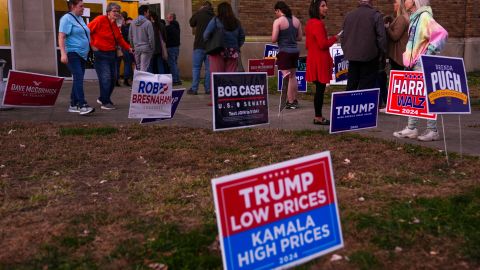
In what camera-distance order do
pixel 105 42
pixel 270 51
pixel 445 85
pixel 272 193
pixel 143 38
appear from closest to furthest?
pixel 272 193 < pixel 445 85 < pixel 105 42 < pixel 143 38 < pixel 270 51

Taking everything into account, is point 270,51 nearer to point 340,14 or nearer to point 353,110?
point 340,14

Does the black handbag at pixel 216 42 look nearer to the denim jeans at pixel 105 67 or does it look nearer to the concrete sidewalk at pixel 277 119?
the concrete sidewalk at pixel 277 119

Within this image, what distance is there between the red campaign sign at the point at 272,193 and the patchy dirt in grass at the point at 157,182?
839mm

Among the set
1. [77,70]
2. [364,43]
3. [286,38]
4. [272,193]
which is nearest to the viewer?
[272,193]

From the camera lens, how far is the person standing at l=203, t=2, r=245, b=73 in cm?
1009

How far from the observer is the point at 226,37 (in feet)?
33.2

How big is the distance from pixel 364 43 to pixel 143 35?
208 inches

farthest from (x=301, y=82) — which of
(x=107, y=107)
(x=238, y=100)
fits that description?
(x=238, y=100)

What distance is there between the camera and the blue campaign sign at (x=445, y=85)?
19.9 feet

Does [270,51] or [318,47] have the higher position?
[318,47]

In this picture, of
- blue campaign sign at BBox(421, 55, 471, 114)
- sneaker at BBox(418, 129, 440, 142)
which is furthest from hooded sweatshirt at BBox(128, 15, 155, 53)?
blue campaign sign at BBox(421, 55, 471, 114)

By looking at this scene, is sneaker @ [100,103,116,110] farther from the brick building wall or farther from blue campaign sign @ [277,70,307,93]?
the brick building wall

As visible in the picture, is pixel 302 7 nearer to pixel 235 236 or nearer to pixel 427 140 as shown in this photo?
pixel 427 140

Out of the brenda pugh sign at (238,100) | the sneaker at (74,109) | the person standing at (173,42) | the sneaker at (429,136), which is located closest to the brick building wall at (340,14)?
the person standing at (173,42)
